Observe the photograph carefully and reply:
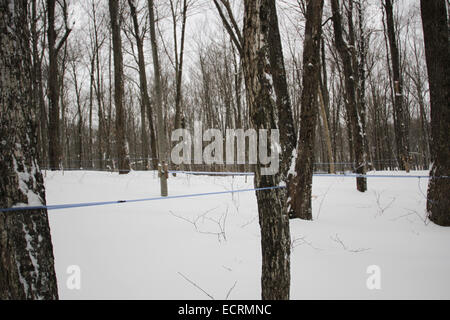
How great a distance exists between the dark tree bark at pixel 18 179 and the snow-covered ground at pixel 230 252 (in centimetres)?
87

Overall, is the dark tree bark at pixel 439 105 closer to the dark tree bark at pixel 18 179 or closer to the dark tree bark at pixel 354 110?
the dark tree bark at pixel 354 110

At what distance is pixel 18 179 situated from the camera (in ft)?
5.12

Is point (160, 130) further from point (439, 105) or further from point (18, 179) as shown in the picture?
point (439, 105)

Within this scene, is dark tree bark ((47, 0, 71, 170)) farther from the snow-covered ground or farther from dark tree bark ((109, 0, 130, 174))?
the snow-covered ground

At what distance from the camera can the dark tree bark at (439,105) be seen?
13.8 ft

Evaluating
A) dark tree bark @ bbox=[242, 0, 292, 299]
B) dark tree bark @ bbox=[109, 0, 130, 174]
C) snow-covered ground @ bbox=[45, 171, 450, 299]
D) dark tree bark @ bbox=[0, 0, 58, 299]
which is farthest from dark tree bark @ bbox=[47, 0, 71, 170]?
dark tree bark @ bbox=[242, 0, 292, 299]

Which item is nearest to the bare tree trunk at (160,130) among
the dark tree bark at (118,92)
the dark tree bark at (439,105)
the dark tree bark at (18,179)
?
the dark tree bark at (118,92)

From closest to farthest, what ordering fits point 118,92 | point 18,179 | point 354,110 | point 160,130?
point 18,179
point 160,130
point 354,110
point 118,92

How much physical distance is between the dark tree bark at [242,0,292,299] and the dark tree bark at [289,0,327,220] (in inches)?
110

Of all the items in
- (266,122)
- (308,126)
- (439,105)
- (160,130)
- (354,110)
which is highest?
(354,110)

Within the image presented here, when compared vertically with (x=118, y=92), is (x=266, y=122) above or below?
below

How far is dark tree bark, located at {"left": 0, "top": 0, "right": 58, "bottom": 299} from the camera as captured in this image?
5.00ft

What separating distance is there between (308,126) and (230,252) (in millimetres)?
2782

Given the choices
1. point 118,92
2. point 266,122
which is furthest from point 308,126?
point 118,92
